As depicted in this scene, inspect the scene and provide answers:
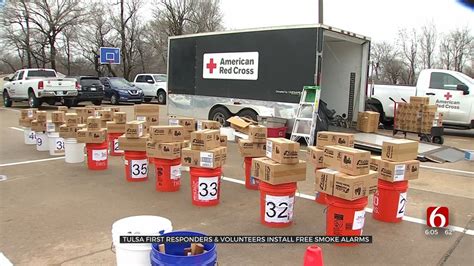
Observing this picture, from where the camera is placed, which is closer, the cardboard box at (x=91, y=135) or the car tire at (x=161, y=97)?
the cardboard box at (x=91, y=135)

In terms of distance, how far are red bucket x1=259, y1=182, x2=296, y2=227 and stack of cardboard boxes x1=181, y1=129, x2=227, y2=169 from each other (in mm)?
762

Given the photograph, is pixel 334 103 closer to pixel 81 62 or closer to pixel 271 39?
pixel 271 39

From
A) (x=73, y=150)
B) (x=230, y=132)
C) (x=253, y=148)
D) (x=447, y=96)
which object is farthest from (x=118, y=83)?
(x=253, y=148)

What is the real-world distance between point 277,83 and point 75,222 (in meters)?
6.31

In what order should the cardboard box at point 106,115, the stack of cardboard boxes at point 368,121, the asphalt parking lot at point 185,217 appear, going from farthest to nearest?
1. the stack of cardboard boxes at point 368,121
2. the cardboard box at point 106,115
3. the asphalt parking lot at point 185,217

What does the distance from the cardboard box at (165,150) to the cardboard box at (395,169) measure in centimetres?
251

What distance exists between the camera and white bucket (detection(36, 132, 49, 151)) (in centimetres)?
888

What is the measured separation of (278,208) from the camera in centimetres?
450

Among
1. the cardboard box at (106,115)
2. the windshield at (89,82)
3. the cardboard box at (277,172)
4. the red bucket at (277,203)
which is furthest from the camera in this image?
the windshield at (89,82)

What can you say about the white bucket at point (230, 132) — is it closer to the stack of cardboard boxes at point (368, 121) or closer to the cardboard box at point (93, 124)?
the stack of cardboard boxes at point (368, 121)

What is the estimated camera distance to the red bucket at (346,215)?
397 centimetres

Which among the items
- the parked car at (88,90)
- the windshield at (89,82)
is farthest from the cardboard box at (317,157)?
the windshield at (89,82)

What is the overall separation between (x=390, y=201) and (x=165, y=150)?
2.87m

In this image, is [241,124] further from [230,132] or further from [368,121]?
[368,121]
